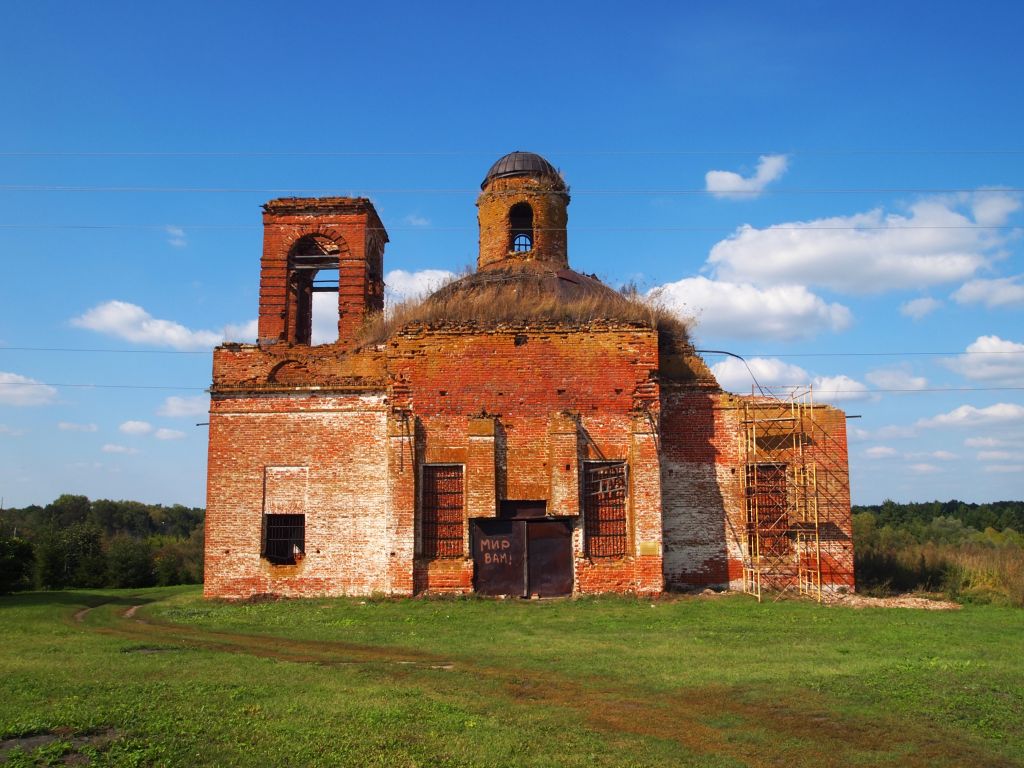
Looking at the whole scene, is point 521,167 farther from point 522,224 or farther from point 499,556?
point 499,556

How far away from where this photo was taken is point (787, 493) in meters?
16.2

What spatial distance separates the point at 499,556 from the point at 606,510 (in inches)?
89.8

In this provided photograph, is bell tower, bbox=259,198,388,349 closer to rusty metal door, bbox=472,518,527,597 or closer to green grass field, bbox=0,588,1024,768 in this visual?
rusty metal door, bbox=472,518,527,597

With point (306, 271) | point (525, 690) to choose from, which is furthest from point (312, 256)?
point (525, 690)

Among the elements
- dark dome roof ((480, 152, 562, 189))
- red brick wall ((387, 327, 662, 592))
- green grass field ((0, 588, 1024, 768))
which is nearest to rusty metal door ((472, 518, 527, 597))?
red brick wall ((387, 327, 662, 592))

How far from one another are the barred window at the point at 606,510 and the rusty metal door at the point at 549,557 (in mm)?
475

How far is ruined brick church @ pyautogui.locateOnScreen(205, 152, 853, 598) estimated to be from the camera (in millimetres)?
15602

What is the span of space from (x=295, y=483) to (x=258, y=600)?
2451mm

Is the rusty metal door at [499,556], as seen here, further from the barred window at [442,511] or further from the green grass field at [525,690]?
the green grass field at [525,690]

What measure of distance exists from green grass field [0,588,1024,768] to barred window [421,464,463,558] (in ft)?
7.26

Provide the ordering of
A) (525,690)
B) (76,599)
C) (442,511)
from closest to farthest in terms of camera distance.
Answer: (525,690), (442,511), (76,599)

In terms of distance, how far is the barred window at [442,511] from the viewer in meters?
15.8

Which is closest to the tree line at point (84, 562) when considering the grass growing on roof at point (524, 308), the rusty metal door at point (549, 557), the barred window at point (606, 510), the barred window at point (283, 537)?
the barred window at point (283, 537)

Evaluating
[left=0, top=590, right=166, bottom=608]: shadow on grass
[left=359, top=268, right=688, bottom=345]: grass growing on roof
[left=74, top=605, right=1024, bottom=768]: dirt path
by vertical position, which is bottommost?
[left=0, top=590, right=166, bottom=608]: shadow on grass
